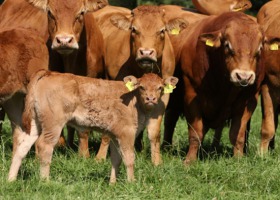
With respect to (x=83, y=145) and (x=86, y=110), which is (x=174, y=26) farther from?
(x=86, y=110)

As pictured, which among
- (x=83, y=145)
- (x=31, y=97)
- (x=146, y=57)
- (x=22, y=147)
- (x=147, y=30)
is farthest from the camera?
(x=83, y=145)

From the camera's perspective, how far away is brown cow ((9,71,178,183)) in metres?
8.32

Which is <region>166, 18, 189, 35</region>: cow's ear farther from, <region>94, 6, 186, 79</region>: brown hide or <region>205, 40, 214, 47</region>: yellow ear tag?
<region>205, 40, 214, 47</region>: yellow ear tag

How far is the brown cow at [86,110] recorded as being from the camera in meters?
8.32

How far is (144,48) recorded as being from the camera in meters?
9.83

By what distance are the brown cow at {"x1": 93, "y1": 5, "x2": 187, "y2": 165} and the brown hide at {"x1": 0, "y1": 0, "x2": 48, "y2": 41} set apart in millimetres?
1141

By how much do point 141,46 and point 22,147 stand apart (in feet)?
7.05

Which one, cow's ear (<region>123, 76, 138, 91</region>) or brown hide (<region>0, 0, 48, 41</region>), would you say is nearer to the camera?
cow's ear (<region>123, 76, 138, 91</region>)

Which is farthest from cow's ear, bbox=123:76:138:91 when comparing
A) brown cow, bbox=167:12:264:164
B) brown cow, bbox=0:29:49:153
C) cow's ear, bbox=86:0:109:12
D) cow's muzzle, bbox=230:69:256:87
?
cow's ear, bbox=86:0:109:12

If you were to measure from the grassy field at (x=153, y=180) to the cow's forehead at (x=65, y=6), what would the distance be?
5.96 feet

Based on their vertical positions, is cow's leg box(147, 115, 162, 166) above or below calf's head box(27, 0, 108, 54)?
below

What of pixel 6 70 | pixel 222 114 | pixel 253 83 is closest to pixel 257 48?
pixel 253 83

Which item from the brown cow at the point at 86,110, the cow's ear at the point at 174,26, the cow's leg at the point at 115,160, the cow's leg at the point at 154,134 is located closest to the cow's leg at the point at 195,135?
the cow's leg at the point at 154,134

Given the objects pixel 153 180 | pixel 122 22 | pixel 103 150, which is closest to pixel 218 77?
pixel 122 22
